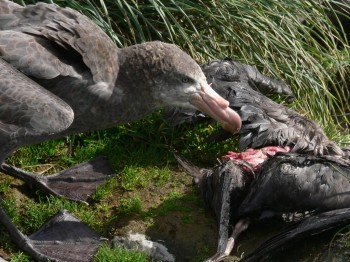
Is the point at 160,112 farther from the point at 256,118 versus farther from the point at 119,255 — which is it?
the point at 119,255

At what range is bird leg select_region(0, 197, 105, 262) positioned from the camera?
4.50 meters

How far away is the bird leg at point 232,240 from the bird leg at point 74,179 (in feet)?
3.54

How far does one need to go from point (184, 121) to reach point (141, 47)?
0.96 m

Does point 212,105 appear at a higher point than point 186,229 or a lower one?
higher

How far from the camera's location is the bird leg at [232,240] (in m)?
4.41

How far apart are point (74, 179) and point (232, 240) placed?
1308 mm

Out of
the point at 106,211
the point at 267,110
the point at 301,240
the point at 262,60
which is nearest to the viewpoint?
the point at 301,240

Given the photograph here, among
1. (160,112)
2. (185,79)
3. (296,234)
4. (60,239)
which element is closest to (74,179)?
(60,239)

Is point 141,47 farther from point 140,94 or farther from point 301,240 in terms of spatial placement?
point 301,240

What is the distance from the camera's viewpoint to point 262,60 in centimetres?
629

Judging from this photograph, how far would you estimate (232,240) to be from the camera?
15.0 ft

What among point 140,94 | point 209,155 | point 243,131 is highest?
point 140,94

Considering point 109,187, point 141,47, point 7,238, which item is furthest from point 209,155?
point 7,238

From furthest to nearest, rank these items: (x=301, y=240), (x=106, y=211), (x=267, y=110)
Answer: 1. (x=267, y=110)
2. (x=106, y=211)
3. (x=301, y=240)
